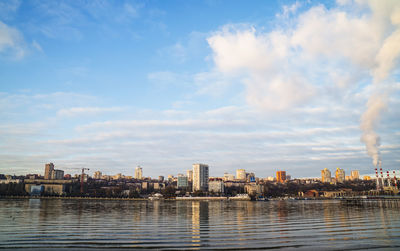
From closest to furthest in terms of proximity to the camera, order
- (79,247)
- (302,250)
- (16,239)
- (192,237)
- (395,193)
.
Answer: (302,250)
(79,247)
(16,239)
(192,237)
(395,193)

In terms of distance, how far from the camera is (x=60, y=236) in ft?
72.6

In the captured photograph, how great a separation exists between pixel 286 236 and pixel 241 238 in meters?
3.79

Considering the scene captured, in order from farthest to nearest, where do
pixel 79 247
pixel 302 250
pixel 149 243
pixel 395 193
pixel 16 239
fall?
pixel 395 193 → pixel 16 239 → pixel 149 243 → pixel 79 247 → pixel 302 250

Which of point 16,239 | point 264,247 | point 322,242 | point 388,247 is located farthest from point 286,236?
point 16,239

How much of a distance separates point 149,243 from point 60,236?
26.1ft

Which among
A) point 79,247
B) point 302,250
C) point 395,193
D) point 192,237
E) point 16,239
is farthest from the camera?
point 395,193

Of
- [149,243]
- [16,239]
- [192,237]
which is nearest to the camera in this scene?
[149,243]

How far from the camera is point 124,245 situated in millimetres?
18688

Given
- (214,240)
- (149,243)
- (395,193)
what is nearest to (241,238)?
(214,240)

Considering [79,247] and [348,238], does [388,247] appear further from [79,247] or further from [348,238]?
[79,247]

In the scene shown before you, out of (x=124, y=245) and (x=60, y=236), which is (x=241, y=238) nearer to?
(x=124, y=245)

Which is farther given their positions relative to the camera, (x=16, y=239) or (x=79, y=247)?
(x=16, y=239)

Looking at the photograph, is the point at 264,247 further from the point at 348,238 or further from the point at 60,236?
the point at 60,236

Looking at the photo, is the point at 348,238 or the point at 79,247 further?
the point at 348,238
